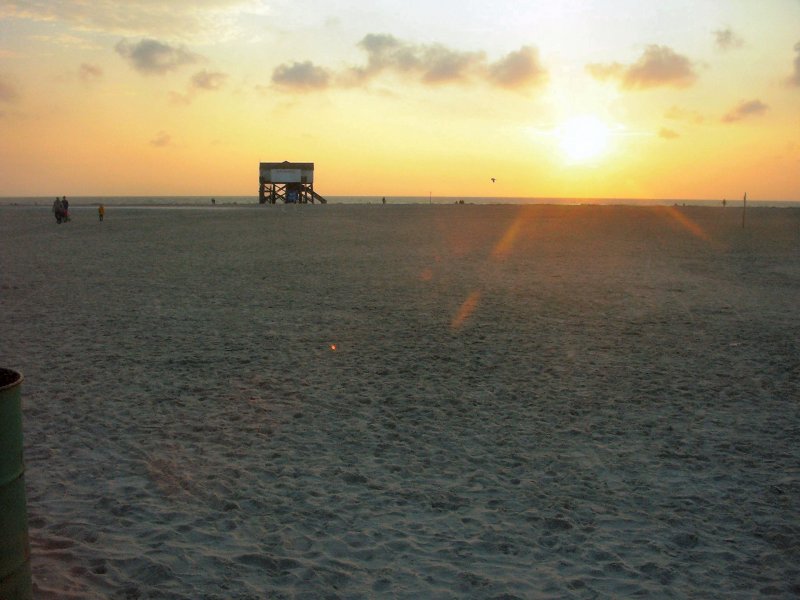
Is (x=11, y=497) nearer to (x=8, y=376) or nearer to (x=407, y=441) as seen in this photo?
(x=8, y=376)

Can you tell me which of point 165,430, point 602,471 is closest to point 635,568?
point 602,471

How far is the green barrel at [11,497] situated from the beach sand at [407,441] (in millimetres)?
812

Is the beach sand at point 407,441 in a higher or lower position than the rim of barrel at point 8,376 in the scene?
lower

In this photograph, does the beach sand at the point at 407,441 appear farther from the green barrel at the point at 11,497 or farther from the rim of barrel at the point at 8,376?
the rim of barrel at the point at 8,376

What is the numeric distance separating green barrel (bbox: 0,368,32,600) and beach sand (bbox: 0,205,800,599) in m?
0.81

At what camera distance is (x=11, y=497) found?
3.24 meters

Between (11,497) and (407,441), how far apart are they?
3.87 metres

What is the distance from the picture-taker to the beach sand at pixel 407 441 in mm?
4363

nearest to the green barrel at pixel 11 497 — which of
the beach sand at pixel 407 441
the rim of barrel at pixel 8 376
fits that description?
the rim of barrel at pixel 8 376

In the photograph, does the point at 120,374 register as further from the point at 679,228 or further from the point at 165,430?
the point at 679,228

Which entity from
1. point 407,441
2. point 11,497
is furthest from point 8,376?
point 407,441

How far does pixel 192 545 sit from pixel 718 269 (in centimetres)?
2011

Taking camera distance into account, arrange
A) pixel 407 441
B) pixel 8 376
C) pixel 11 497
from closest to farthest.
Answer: pixel 11 497 < pixel 8 376 < pixel 407 441

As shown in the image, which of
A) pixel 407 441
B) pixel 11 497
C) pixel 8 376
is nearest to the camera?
pixel 11 497
